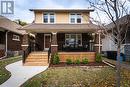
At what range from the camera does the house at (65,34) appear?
2477cm

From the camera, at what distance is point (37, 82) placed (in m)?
12.9

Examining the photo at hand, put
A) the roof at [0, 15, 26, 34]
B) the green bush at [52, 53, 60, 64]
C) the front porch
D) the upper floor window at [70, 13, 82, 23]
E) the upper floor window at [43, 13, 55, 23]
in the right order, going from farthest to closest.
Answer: the roof at [0, 15, 26, 34]
the upper floor window at [70, 13, 82, 23]
the upper floor window at [43, 13, 55, 23]
the front porch
the green bush at [52, 53, 60, 64]

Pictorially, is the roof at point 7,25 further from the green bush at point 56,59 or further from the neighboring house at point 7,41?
the green bush at point 56,59

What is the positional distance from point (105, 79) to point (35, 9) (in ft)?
52.1

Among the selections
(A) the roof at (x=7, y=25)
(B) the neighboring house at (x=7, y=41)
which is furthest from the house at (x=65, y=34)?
(A) the roof at (x=7, y=25)

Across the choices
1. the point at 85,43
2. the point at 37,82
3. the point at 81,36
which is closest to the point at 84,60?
→ the point at 85,43

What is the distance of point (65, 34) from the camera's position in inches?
1172

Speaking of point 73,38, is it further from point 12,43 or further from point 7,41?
point 12,43

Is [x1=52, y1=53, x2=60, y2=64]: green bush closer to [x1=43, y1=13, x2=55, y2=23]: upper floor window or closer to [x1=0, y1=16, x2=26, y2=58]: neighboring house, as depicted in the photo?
[x1=43, y1=13, x2=55, y2=23]: upper floor window

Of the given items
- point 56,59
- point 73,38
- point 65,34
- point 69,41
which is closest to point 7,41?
point 65,34

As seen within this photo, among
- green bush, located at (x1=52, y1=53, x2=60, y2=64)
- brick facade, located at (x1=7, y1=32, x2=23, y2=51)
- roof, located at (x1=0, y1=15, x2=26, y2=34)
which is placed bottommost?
green bush, located at (x1=52, y1=53, x2=60, y2=64)

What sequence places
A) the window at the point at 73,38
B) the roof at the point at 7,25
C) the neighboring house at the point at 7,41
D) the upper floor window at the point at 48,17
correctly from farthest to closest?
the roof at the point at 7,25 → the neighboring house at the point at 7,41 → the window at the point at 73,38 → the upper floor window at the point at 48,17

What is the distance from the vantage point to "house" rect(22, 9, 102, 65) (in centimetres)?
2477

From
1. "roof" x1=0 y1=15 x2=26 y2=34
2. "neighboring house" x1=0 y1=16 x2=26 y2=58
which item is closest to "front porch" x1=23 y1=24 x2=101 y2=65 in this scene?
"neighboring house" x1=0 y1=16 x2=26 y2=58
